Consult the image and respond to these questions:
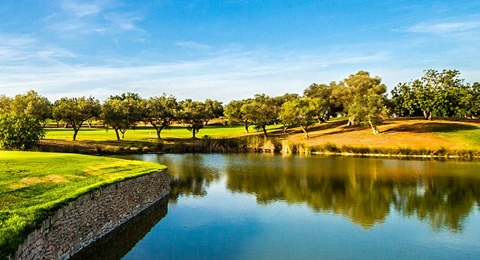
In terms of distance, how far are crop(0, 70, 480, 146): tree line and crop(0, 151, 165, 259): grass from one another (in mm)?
38807

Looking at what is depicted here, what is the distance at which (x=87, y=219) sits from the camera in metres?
17.8

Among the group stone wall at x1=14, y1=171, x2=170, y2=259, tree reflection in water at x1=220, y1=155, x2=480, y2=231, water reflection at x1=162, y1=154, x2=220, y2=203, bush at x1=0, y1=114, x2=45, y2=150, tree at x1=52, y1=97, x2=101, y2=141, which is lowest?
tree reflection in water at x1=220, y1=155, x2=480, y2=231

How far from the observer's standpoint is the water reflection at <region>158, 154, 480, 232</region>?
26281 millimetres

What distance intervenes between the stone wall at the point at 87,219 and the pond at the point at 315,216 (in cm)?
110

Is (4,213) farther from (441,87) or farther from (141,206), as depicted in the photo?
(441,87)

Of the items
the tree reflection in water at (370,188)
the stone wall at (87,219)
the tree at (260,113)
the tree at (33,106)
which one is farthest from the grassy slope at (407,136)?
the stone wall at (87,219)

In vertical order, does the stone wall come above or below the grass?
below

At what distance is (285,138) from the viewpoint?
78625 mm

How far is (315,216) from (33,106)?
176ft

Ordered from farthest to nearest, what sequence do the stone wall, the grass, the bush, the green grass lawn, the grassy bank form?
the green grass lawn < the grassy bank < the bush < the stone wall < the grass

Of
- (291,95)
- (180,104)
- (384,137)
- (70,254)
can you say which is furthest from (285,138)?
(70,254)

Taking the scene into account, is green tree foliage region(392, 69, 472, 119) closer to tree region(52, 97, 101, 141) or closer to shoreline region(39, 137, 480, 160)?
shoreline region(39, 137, 480, 160)

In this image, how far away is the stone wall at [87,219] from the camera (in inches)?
533

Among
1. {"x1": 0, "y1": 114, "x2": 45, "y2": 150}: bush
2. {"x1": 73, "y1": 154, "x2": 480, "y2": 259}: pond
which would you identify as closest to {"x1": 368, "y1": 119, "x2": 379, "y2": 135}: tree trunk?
{"x1": 73, "y1": 154, "x2": 480, "y2": 259}: pond
